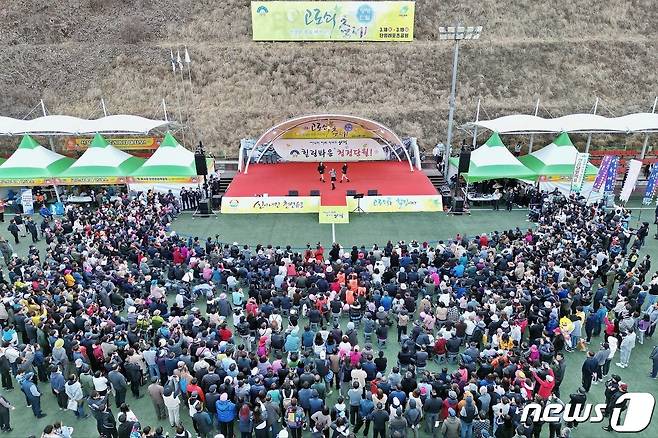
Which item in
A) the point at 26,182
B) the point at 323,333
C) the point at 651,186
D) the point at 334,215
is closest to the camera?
the point at 323,333

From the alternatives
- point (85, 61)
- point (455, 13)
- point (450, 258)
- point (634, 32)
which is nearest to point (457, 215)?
point (450, 258)

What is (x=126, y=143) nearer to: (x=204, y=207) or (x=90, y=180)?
(x=90, y=180)

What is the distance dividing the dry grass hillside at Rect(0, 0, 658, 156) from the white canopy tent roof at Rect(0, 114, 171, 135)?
18.9 ft

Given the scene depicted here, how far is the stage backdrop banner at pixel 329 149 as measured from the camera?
91.9ft

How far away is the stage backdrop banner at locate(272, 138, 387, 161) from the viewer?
28016 mm

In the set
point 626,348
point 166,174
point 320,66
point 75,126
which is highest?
point 320,66

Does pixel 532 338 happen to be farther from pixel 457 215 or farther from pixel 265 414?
pixel 457 215

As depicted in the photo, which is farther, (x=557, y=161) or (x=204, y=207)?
(x=557, y=161)

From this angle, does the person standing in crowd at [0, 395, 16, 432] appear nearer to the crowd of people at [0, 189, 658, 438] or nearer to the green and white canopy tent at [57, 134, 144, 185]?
the crowd of people at [0, 189, 658, 438]

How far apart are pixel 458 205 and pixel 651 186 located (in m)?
9.12

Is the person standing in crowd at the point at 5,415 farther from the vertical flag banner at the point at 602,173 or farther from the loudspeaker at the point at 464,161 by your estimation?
the vertical flag banner at the point at 602,173

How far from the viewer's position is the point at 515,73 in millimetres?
34000

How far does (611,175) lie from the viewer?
21250 millimetres

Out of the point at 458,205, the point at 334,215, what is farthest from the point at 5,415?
the point at 458,205
